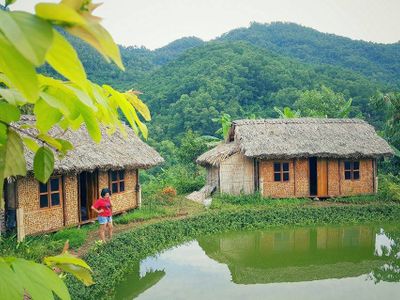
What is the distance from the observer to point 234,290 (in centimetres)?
891

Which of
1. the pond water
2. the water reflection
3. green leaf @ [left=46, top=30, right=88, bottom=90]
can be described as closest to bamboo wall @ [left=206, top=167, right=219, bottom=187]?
the pond water

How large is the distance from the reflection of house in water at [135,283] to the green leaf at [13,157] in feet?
28.0

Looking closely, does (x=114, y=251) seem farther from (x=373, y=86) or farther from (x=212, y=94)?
(x=373, y=86)

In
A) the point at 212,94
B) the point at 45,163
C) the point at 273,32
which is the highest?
the point at 273,32

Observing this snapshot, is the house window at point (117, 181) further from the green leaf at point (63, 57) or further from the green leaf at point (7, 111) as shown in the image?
the green leaf at point (63, 57)

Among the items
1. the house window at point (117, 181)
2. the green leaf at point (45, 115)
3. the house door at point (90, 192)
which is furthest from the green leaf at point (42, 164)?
the house window at point (117, 181)

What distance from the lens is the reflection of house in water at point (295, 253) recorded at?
10127 millimetres

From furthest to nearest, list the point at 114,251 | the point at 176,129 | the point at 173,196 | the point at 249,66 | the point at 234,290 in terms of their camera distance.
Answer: the point at 249,66 < the point at 176,129 < the point at 173,196 < the point at 114,251 < the point at 234,290

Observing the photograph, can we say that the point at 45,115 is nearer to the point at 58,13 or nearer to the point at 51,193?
the point at 58,13

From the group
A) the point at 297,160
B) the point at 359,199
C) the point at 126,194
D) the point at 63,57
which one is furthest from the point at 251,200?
the point at 63,57

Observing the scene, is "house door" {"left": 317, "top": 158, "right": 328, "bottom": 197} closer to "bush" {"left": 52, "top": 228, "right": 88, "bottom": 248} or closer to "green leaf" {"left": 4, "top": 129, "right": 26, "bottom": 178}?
"bush" {"left": 52, "top": 228, "right": 88, "bottom": 248}

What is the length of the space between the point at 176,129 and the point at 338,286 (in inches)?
865

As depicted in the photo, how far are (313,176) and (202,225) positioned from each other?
26.4ft

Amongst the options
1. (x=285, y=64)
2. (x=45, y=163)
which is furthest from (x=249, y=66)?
(x=45, y=163)
